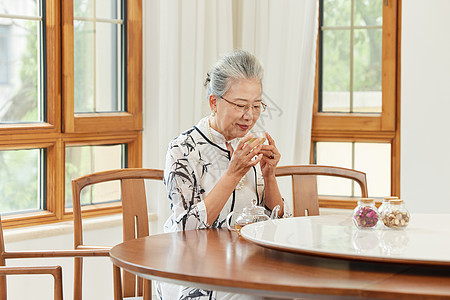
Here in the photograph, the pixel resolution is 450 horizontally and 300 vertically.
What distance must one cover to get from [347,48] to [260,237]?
2.23 metres

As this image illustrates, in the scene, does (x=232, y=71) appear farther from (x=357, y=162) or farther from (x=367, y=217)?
(x=357, y=162)

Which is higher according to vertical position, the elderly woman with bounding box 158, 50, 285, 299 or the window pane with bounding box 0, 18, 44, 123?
the window pane with bounding box 0, 18, 44, 123

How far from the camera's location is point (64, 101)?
3.27m

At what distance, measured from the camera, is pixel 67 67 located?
326cm

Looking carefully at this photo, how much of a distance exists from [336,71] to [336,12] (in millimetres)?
333

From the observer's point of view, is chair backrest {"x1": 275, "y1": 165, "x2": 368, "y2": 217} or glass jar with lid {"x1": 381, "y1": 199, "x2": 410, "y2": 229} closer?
glass jar with lid {"x1": 381, "y1": 199, "x2": 410, "y2": 229}

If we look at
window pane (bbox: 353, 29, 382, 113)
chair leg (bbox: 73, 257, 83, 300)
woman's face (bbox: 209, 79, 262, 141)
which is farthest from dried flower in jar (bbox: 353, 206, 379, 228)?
window pane (bbox: 353, 29, 382, 113)

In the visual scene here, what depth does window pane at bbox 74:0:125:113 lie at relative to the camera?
3383mm

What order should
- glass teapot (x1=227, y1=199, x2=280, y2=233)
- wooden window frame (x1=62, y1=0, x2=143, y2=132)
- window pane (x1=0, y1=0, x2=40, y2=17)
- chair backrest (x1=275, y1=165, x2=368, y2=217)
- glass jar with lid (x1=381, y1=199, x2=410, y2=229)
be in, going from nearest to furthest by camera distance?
glass jar with lid (x1=381, y1=199, x2=410, y2=229)
glass teapot (x1=227, y1=199, x2=280, y2=233)
chair backrest (x1=275, y1=165, x2=368, y2=217)
window pane (x1=0, y1=0, x2=40, y2=17)
wooden window frame (x1=62, y1=0, x2=143, y2=132)

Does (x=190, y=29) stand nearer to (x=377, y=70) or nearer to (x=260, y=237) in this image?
(x=377, y=70)

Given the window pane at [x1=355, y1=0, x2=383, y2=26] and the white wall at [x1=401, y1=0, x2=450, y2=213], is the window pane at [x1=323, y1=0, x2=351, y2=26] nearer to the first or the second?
the window pane at [x1=355, y1=0, x2=383, y2=26]

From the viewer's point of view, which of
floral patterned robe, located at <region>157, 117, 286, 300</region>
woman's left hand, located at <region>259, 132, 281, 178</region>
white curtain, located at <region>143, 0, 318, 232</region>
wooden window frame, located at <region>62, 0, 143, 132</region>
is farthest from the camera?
white curtain, located at <region>143, 0, 318, 232</region>

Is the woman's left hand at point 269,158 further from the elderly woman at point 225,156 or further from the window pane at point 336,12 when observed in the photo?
the window pane at point 336,12

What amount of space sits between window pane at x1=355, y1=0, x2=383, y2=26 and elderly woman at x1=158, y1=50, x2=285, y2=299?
4.95 feet
